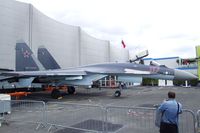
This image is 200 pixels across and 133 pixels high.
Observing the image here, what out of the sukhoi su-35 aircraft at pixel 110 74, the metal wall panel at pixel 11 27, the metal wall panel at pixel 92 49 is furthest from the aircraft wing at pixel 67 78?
the metal wall panel at pixel 92 49

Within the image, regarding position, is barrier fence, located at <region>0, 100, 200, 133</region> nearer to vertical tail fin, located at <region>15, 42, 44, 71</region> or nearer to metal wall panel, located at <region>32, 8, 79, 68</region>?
vertical tail fin, located at <region>15, 42, 44, 71</region>

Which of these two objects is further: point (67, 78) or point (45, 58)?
point (45, 58)

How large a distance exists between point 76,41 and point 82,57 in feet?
9.45

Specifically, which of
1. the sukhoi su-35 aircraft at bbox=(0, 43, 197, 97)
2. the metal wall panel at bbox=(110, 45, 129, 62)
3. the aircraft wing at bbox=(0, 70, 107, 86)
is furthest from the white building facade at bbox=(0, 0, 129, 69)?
the sukhoi su-35 aircraft at bbox=(0, 43, 197, 97)

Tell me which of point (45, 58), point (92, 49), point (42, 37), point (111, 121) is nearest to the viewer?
point (111, 121)

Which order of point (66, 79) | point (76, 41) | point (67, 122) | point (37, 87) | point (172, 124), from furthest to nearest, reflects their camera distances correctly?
point (76, 41)
point (37, 87)
point (66, 79)
point (67, 122)
point (172, 124)

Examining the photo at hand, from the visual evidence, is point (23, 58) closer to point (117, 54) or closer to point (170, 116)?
point (170, 116)

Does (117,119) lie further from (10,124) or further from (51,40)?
(51,40)

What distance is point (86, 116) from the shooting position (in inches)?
360

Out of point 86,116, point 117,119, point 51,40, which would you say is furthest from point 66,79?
point 51,40

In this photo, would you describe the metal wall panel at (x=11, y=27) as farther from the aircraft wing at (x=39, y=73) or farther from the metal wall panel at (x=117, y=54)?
the metal wall panel at (x=117, y=54)

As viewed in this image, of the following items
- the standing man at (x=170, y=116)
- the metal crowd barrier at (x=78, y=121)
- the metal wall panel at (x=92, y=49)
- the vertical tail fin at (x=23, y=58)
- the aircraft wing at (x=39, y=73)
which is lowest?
the metal crowd barrier at (x=78, y=121)

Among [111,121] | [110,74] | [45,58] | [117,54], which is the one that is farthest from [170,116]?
[117,54]

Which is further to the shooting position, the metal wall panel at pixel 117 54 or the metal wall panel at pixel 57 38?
the metal wall panel at pixel 117 54
